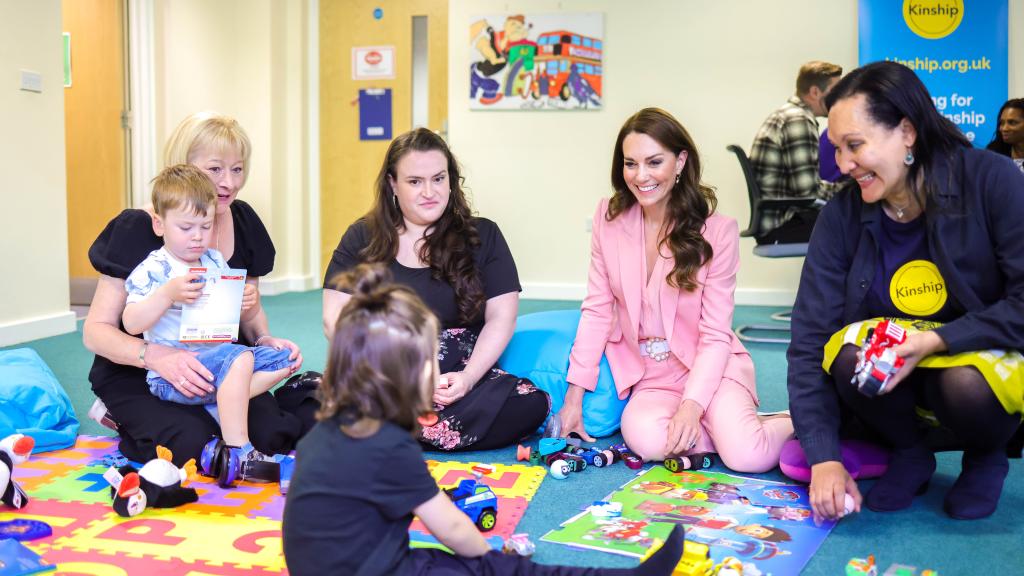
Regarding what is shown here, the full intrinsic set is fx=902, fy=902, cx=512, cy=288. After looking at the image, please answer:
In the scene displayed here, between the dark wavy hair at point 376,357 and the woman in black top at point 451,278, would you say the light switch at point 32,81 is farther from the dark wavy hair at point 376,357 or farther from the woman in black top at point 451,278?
the dark wavy hair at point 376,357

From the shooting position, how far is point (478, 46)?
Result: 6.10 meters

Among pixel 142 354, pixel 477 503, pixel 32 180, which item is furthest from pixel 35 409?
pixel 32 180

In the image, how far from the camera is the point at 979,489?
1883 mm

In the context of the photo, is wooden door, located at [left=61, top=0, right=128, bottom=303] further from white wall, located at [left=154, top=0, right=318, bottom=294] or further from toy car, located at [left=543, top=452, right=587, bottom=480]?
toy car, located at [left=543, top=452, right=587, bottom=480]

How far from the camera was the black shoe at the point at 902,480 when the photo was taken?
1.92 metres

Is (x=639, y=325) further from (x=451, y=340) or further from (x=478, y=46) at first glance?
(x=478, y=46)

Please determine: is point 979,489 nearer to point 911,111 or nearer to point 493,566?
point 911,111

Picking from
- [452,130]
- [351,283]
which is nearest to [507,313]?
[351,283]

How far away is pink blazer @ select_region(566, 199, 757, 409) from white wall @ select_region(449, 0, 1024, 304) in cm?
341

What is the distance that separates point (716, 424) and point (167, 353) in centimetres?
137

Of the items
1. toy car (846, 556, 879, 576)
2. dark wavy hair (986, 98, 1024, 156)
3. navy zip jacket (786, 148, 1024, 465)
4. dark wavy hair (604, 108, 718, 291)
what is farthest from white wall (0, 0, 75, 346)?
dark wavy hair (986, 98, 1024, 156)

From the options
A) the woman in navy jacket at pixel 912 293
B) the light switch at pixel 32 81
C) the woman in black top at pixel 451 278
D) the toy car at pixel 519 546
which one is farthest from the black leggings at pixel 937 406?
the light switch at pixel 32 81

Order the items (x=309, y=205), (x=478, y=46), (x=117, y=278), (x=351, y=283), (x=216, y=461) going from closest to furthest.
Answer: (x=351, y=283) < (x=216, y=461) < (x=117, y=278) < (x=478, y=46) < (x=309, y=205)

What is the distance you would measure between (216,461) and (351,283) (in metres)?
1.01
